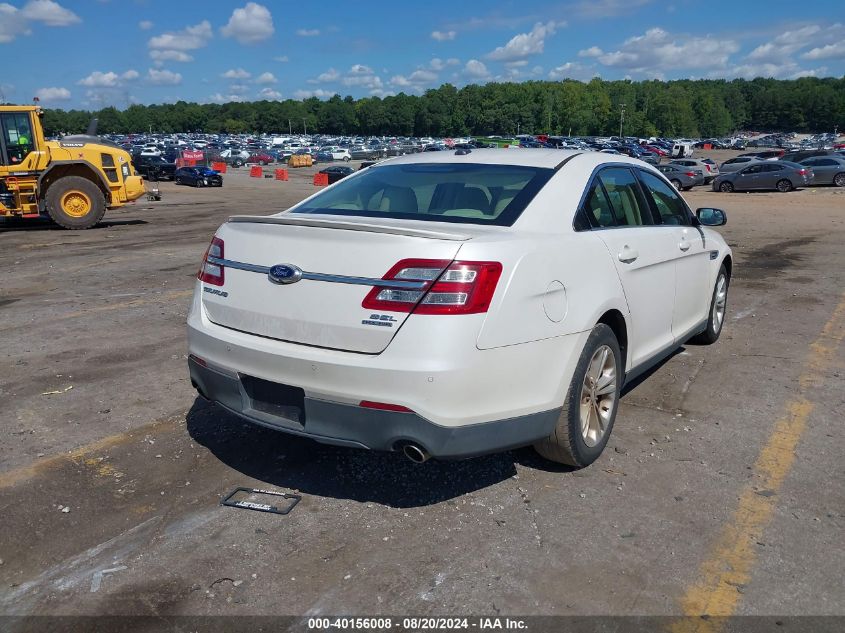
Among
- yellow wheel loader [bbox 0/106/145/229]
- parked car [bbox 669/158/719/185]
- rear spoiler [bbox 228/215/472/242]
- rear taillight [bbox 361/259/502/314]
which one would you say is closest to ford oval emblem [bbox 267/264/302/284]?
rear spoiler [bbox 228/215/472/242]

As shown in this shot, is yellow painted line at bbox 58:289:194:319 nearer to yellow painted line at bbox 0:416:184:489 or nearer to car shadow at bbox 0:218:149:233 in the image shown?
yellow painted line at bbox 0:416:184:489

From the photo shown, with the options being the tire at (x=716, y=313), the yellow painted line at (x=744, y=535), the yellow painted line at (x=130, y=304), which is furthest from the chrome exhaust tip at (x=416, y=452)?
the yellow painted line at (x=130, y=304)

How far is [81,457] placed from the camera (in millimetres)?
4062

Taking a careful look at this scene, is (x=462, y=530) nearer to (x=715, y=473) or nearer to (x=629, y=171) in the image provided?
(x=715, y=473)

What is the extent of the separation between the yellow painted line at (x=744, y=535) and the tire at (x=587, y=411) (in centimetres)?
77

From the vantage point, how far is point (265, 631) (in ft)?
8.56

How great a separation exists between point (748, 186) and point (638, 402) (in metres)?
29.6

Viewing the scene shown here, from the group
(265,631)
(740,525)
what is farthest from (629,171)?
(265,631)

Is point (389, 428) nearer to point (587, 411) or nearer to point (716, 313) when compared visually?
point (587, 411)

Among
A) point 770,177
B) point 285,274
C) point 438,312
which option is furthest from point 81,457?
point 770,177

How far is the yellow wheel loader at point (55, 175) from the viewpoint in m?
15.6

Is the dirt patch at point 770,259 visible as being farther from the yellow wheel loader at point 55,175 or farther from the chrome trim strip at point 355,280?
the yellow wheel loader at point 55,175

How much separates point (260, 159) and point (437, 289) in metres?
72.3

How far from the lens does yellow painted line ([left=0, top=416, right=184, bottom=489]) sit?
12.5ft
